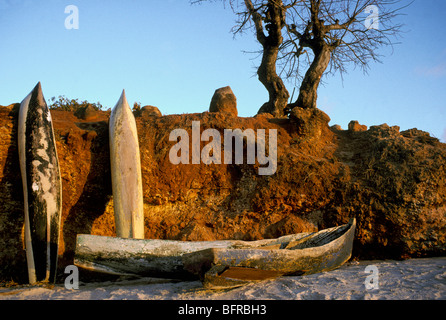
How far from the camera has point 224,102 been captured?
650cm

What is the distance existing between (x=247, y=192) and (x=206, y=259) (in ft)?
6.95

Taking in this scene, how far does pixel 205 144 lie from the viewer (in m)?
5.61

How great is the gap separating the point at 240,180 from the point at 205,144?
80 cm

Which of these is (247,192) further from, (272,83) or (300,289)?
(272,83)

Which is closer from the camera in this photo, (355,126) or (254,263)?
(254,263)

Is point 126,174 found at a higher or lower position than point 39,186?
higher

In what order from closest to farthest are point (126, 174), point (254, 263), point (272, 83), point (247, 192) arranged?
point (254, 263)
point (126, 174)
point (247, 192)
point (272, 83)
